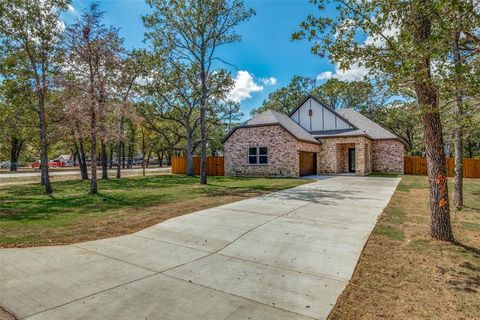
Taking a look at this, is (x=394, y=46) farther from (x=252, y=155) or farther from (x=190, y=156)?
(x=190, y=156)

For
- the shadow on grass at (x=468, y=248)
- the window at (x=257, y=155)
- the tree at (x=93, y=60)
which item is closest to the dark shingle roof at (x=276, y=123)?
the window at (x=257, y=155)

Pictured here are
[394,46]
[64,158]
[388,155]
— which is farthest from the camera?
[64,158]

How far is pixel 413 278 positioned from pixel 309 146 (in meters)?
19.0

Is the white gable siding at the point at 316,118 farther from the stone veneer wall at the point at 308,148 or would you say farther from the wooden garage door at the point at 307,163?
Answer: the wooden garage door at the point at 307,163

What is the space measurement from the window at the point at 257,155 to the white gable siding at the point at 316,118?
604cm

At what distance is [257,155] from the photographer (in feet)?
73.2

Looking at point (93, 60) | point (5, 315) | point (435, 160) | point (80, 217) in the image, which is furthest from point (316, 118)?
point (5, 315)

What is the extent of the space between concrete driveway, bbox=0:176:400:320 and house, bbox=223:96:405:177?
14362mm

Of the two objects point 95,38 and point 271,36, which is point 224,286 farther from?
point 271,36

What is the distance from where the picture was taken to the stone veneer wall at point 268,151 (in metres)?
20.7

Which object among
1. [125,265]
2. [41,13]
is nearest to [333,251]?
[125,265]

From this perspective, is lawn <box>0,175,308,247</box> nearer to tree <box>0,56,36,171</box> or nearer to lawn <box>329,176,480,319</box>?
lawn <box>329,176,480,319</box>

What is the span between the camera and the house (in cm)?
2108

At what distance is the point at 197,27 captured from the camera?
56.7 ft
